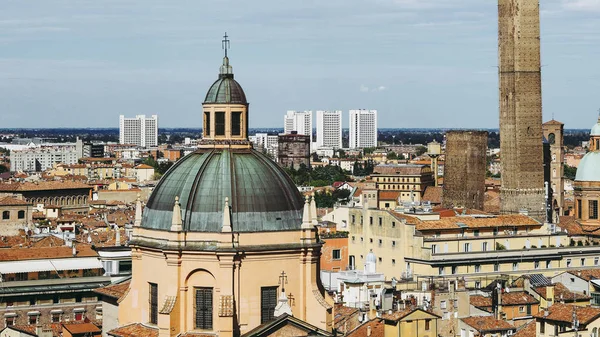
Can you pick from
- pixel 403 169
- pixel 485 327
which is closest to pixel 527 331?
pixel 485 327

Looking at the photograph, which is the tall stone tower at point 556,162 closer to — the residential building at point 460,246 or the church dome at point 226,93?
the residential building at point 460,246

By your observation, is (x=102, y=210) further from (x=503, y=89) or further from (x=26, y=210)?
(x=503, y=89)

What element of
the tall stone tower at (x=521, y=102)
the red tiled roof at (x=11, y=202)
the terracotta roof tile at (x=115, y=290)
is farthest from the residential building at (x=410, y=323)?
the red tiled roof at (x=11, y=202)

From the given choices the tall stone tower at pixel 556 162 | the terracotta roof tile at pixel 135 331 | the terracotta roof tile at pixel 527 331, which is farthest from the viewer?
the tall stone tower at pixel 556 162

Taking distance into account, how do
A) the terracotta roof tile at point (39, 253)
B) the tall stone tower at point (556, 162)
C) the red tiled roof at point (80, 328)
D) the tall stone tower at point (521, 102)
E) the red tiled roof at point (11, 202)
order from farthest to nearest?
the tall stone tower at point (556, 162)
the red tiled roof at point (11, 202)
the tall stone tower at point (521, 102)
the terracotta roof tile at point (39, 253)
the red tiled roof at point (80, 328)

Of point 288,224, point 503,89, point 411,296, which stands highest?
point 503,89

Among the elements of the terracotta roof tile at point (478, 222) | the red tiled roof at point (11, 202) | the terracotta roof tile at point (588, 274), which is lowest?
the terracotta roof tile at point (588, 274)

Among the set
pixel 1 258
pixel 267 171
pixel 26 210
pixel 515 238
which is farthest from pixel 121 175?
pixel 267 171

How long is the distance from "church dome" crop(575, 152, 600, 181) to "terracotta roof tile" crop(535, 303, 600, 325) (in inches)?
1358

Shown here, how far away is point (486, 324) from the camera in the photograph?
36719 millimetres

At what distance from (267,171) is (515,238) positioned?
32.9m

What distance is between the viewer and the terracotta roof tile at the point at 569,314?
34.1 m

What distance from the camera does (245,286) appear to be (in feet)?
80.2

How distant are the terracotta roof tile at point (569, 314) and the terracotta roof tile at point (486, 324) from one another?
154cm
